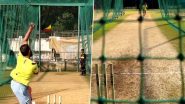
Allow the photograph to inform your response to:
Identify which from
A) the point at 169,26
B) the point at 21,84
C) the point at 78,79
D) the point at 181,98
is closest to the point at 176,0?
the point at 169,26

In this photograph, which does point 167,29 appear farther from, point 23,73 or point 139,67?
point 23,73

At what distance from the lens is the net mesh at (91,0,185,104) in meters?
3.07

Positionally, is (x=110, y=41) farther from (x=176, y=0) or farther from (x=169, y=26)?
(x=176, y=0)

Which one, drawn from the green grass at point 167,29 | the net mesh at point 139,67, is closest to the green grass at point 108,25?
the net mesh at point 139,67

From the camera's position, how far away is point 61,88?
848 cm

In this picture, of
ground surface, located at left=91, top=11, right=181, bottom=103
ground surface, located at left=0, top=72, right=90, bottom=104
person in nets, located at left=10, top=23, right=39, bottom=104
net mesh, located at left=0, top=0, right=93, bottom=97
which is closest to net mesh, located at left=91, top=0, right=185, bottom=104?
ground surface, located at left=91, top=11, right=181, bottom=103

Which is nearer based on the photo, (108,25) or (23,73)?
(108,25)

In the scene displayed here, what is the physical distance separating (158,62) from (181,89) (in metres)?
0.28

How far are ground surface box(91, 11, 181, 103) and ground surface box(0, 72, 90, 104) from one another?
3.26 meters

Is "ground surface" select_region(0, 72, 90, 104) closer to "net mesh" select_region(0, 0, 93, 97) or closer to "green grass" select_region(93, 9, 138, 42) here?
"net mesh" select_region(0, 0, 93, 97)

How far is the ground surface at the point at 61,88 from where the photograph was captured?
22.2ft

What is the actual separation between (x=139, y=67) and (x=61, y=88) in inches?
207

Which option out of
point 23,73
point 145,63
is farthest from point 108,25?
point 23,73

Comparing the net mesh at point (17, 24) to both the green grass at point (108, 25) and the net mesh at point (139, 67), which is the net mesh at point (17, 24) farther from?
the green grass at point (108, 25)
